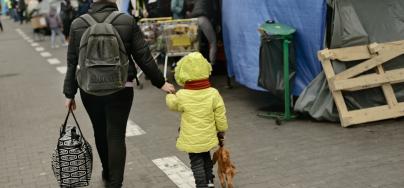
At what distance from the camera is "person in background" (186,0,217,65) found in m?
8.65

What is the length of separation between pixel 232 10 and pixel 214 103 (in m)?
3.96

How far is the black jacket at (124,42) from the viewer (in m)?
4.02

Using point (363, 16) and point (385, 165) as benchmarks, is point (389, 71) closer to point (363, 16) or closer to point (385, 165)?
point (363, 16)

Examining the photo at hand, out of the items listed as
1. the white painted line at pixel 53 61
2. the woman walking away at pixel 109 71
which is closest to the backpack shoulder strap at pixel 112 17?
the woman walking away at pixel 109 71

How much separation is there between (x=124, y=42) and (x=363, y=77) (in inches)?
123

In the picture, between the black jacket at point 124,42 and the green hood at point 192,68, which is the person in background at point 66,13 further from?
the green hood at point 192,68

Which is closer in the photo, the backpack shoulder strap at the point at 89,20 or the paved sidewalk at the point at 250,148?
the backpack shoulder strap at the point at 89,20

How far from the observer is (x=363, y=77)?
20.0 feet

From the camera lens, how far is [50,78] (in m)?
11.5

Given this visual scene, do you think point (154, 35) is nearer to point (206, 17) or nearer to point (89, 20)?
point (206, 17)

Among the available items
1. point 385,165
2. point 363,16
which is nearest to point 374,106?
point 363,16

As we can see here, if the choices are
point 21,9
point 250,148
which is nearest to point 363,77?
point 250,148

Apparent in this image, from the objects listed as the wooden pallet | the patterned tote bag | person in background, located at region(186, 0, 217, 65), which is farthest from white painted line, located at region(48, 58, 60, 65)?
the patterned tote bag

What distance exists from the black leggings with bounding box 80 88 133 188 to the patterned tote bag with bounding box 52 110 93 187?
201 mm
